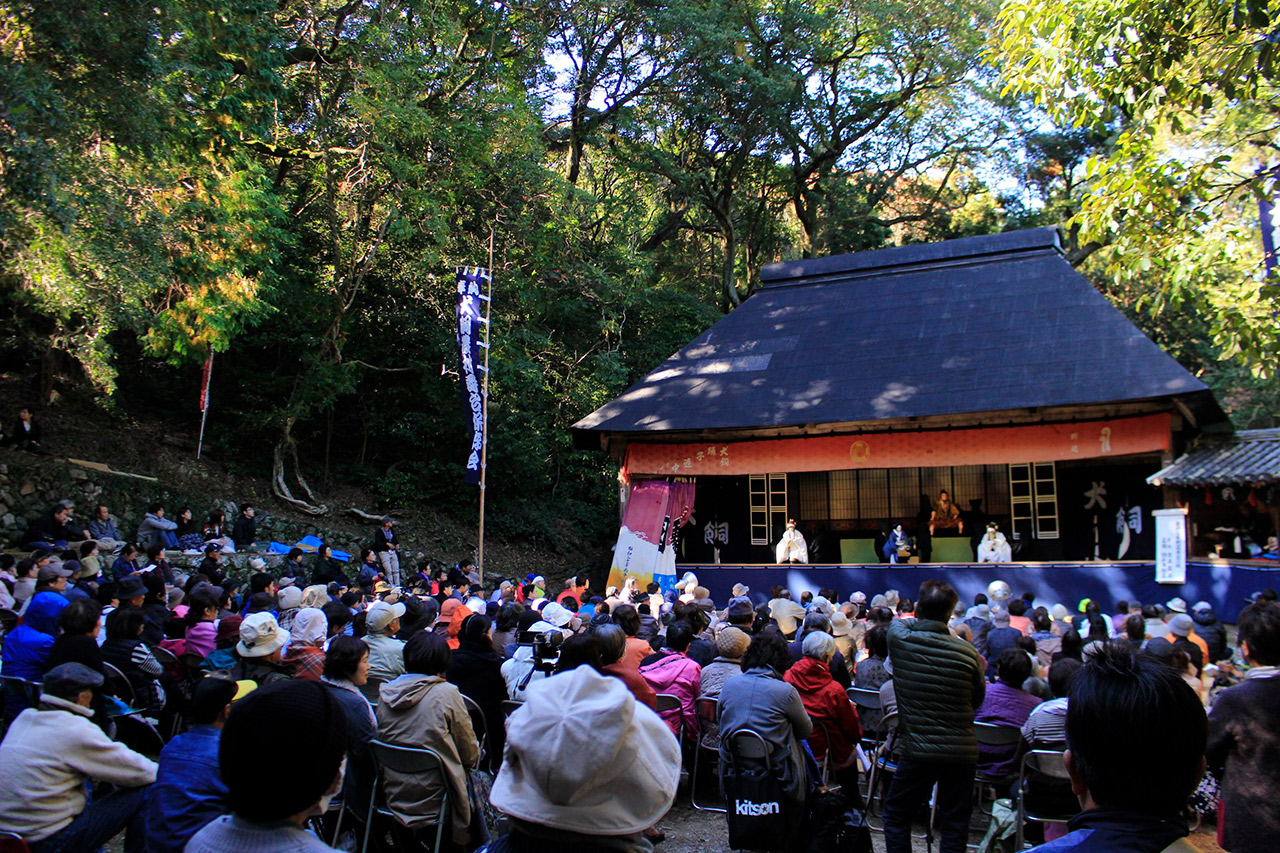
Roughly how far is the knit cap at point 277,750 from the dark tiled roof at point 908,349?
13400 mm

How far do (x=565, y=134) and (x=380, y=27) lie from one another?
27.1ft

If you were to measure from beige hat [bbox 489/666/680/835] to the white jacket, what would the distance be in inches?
92.6

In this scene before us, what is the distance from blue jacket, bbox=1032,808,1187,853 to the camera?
1.76 meters

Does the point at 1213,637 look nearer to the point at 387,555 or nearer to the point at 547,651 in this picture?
the point at 547,651

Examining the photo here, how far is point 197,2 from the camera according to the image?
Answer: 9.35m

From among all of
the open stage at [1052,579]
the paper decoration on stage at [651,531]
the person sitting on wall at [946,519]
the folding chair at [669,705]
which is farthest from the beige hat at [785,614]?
the person sitting on wall at [946,519]

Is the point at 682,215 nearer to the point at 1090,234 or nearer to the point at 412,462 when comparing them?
the point at 412,462

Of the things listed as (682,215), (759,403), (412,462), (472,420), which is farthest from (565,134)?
(472,420)

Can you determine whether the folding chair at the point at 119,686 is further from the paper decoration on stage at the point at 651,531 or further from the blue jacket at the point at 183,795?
the paper decoration on stage at the point at 651,531

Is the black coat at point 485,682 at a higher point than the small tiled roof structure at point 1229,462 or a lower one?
lower

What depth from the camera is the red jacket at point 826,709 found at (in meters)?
4.88

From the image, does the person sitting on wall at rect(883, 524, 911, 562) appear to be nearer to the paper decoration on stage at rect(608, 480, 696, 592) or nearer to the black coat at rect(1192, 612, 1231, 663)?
the paper decoration on stage at rect(608, 480, 696, 592)

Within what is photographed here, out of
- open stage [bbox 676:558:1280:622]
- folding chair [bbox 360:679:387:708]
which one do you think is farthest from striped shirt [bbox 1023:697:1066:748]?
open stage [bbox 676:558:1280:622]

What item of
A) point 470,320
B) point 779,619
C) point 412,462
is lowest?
point 779,619
